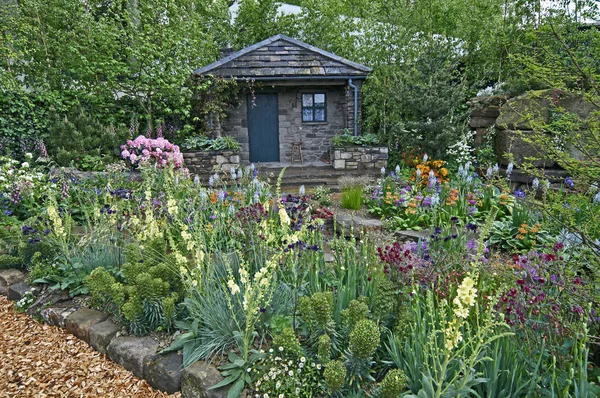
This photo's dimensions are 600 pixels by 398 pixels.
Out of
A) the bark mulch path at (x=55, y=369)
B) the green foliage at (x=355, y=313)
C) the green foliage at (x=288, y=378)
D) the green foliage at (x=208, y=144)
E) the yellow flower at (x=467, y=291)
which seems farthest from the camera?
the green foliage at (x=208, y=144)

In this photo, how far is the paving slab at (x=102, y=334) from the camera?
2961 mm

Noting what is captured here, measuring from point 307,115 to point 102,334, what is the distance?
1061 cm

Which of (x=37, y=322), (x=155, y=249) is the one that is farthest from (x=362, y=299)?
(x=37, y=322)

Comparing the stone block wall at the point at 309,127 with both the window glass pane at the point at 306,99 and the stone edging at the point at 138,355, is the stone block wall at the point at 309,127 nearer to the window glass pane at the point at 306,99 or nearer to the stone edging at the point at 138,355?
the window glass pane at the point at 306,99

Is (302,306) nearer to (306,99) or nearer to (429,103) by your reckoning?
(429,103)

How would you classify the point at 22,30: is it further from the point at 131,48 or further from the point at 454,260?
the point at 454,260

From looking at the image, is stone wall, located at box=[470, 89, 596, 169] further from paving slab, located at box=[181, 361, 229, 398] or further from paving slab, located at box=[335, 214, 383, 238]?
paving slab, located at box=[181, 361, 229, 398]

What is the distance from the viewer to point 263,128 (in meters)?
12.7

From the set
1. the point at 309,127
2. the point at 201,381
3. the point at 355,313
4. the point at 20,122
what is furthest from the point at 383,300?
the point at 309,127

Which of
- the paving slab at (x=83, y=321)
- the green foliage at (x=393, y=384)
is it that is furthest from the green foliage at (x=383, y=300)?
the paving slab at (x=83, y=321)

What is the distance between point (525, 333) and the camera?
2193 millimetres

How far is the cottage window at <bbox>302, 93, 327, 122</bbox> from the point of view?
1267 centimetres

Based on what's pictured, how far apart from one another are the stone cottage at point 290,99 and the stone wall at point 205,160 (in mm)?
2115

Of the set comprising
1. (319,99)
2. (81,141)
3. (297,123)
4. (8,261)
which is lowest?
(8,261)
